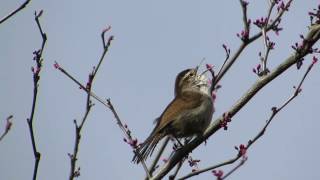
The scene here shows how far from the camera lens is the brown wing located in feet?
23.6

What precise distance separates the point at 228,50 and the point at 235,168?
5.20ft

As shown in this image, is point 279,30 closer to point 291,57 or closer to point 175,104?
point 291,57

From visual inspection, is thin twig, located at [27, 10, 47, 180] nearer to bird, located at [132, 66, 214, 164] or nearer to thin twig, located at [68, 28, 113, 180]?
thin twig, located at [68, 28, 113, 180]

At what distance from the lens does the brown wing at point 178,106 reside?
7199 millimetres

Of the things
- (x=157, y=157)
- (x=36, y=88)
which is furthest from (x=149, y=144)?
(x=36, y=88)

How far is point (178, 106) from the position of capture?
24.9ft

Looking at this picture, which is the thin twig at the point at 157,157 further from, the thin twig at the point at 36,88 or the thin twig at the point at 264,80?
the thin twig at the point at 36,88

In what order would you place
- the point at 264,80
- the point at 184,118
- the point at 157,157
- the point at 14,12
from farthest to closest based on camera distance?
the point at 184,118 < the point at 157,157 < the point at 264,80 < the point at 14,12

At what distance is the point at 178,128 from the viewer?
287 inches

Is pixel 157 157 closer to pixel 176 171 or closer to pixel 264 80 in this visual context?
pixel 176 171

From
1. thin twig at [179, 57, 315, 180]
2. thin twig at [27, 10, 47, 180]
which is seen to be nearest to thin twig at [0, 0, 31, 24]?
thin twig at [27, 10, 47, 180]

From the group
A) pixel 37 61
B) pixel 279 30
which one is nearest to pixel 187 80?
pixel 279 30

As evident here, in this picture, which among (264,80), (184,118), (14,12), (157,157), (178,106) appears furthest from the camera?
(178,106)

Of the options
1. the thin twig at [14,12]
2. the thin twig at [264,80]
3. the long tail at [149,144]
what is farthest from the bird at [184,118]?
the thin twig at [14,12]
